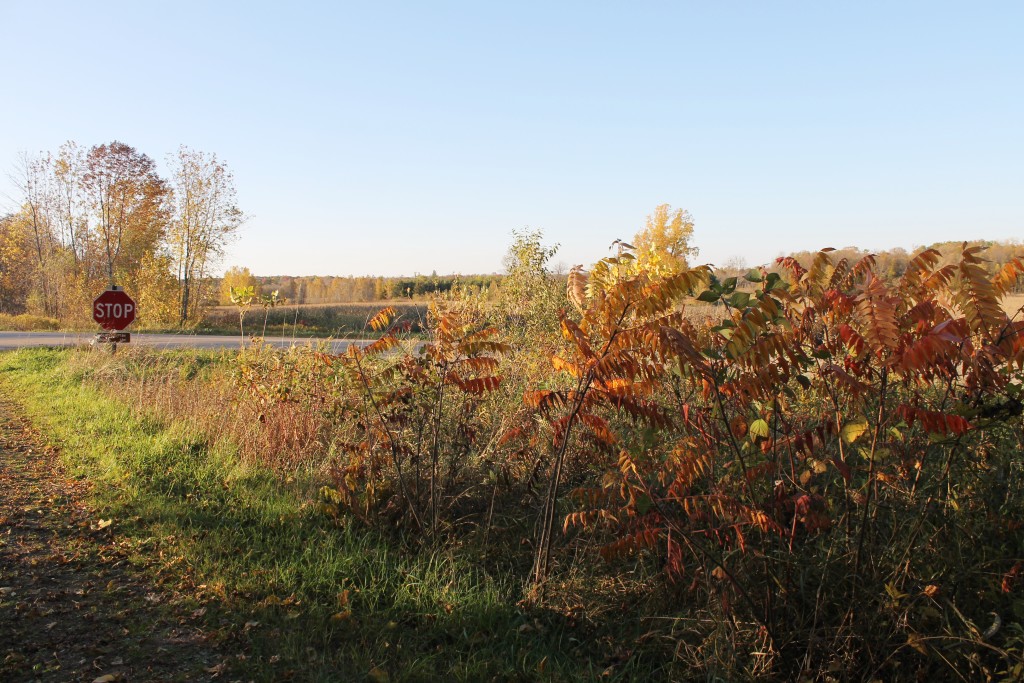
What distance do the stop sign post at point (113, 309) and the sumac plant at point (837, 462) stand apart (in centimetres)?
1094

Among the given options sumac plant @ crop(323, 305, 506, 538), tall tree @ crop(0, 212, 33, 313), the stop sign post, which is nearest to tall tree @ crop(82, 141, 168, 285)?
tall tree @ crop(0, 212, 33, 313)

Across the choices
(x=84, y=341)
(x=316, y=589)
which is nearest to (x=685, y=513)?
(x=316, y=589)

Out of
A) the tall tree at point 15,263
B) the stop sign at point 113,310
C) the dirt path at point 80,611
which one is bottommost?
the dirt path at point 80,611

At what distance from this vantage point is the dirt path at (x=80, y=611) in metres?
4.00

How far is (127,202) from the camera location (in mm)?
30281

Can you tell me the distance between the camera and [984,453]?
4508 millimetres

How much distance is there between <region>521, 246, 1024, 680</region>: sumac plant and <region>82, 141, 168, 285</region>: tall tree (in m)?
30.1

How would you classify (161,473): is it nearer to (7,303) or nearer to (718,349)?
(718,349)

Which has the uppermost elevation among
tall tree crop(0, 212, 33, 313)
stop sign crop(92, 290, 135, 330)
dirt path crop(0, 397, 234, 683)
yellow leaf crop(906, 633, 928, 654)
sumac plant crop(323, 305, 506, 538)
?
tall tree crop(0, 212, 33, 313)

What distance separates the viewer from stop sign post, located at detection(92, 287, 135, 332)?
12641mm

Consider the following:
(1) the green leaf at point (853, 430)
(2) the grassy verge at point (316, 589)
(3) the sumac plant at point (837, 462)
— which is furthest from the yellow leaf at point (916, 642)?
(2) the grassy verge at point (316, 589)

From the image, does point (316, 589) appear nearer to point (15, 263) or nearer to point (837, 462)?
point (837, 462)

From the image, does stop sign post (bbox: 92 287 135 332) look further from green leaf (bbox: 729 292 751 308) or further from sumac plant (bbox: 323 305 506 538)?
green leaf (bbox: 729 292 751 308)

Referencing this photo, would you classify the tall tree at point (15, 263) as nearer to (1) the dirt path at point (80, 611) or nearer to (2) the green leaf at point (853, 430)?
(1) the dirt path at point (80, 611)
